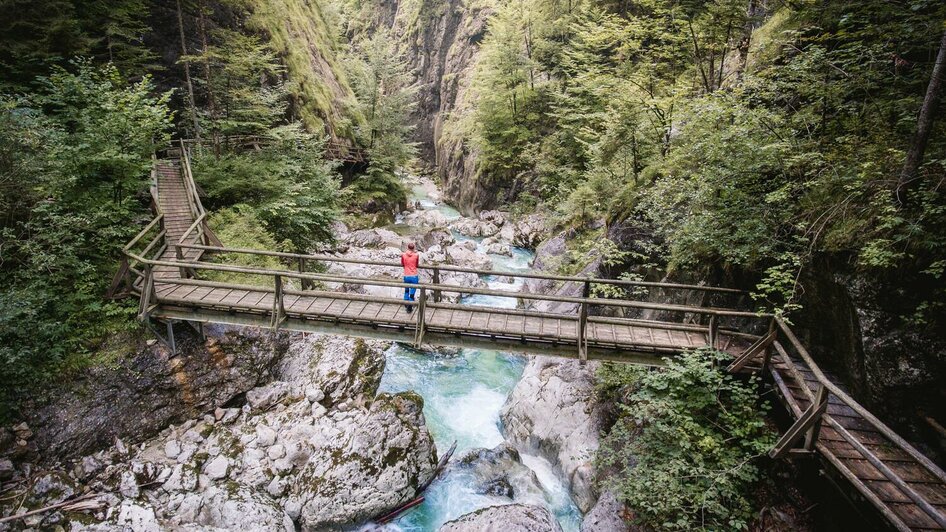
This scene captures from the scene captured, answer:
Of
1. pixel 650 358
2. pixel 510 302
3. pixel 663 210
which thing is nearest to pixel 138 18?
pixel 510 302

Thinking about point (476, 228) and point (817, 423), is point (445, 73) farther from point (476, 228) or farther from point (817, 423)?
point (817, 423)

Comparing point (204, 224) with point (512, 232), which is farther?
point (512, 232)

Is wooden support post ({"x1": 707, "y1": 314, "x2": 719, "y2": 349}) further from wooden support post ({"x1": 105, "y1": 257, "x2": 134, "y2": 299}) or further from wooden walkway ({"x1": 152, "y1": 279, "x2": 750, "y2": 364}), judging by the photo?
wooden support post ({"x1": 105, "y1": 257, "x2": 134, "y2": 299})

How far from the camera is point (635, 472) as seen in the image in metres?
6.83

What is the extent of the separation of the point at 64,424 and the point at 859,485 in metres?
12.8

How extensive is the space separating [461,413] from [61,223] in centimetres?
1026

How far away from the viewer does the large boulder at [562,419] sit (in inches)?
352

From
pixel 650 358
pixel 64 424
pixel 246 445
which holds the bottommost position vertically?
pixel 246 445

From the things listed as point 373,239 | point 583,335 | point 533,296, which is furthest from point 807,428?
point 373,239

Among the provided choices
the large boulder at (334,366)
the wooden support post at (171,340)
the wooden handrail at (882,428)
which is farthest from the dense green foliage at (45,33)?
the wooden handrail at (882,428)

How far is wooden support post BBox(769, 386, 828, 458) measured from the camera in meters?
5.12

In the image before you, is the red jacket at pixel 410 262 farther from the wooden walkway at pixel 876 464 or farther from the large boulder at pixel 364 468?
the wooden walkway at pixel 876 464

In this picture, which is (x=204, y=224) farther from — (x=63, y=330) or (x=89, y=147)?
(x=63, y=330)

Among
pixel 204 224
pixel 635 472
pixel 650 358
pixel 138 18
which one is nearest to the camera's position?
pixel 635 472
